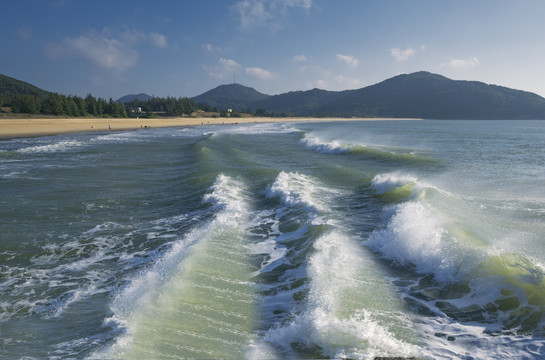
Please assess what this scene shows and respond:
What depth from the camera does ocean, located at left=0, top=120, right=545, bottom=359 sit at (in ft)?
16.2

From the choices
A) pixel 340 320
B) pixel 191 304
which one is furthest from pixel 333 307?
pixel 191 304

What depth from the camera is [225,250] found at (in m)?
8.41

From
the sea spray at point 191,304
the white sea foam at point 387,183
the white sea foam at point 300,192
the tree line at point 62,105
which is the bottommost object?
the sea spray at point 191,304

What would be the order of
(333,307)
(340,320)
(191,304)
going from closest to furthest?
(340,320) < (333,307) < (191,304)

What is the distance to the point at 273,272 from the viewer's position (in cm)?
746

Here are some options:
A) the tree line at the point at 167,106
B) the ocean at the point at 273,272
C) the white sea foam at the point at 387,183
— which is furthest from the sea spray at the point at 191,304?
the tree line at the point at 167,106

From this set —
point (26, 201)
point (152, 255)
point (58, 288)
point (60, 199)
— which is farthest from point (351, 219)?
point (26, 201)

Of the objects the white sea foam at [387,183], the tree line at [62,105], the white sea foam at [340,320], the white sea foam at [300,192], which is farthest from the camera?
the tree line at [62,105]

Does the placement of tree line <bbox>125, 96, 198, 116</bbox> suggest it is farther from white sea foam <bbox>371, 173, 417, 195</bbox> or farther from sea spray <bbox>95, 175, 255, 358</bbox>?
sea spray <bbox>95, 175, 255, 358</bbox>

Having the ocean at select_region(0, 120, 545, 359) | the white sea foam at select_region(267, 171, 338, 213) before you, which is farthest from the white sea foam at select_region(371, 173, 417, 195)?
the white sea foam at select_region(267, 171, 338, 213)

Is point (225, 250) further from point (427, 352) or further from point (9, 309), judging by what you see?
point (427, 352)

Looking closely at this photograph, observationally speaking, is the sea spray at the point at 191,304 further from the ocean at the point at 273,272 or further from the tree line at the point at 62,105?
the tree line at the point at 62,105

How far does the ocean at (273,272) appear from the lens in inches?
194

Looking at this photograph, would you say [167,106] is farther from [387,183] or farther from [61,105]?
[387,183]
